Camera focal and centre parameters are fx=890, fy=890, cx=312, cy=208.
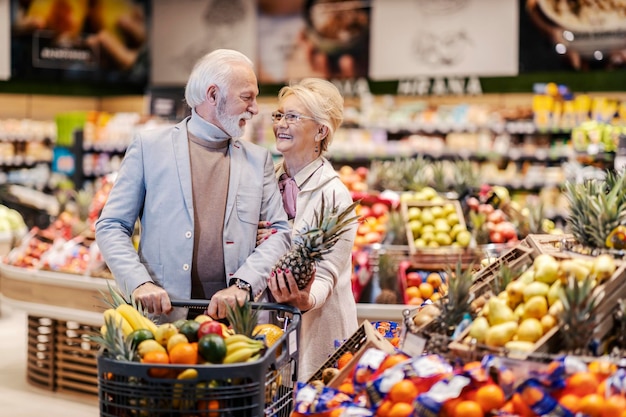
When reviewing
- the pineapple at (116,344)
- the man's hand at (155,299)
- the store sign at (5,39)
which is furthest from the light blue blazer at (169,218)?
the store sign at (5,39)

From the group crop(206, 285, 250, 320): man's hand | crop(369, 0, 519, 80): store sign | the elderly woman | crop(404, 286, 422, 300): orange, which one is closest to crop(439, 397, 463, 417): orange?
crop(206, 285, 250, 320): man's hand

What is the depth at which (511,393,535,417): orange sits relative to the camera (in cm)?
195

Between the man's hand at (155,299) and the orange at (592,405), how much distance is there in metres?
1.27

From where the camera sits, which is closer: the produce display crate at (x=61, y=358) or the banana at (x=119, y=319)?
the banana at (x=119, y=319)

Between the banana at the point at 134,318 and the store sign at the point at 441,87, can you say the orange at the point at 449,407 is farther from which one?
the store sign at the point at 441,87

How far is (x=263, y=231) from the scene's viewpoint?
3023 mm

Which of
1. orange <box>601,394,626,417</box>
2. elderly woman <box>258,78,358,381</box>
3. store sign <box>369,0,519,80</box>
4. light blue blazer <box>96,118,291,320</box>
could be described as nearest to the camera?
orange <box>601,394,626,417</box>

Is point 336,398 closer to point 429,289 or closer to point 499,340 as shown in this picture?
point 499,340

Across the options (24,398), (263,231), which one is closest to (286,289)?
(263,231)

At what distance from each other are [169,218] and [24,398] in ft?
9.69

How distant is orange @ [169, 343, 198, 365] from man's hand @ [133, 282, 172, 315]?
48 cm

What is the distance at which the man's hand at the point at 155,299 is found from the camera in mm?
2641

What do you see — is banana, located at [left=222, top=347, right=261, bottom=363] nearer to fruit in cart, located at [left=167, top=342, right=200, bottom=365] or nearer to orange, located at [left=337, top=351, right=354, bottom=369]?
fruit in cart, located at [left=167, top=342, right=200, bottom=365]

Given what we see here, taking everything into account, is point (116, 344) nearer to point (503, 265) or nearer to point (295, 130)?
point (503, 265)
